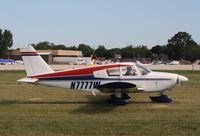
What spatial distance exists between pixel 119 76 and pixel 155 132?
237 inches

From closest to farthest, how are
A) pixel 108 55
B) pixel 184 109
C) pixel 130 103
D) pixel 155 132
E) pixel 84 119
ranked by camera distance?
Result: pixel 155 132 → pixel 84 119 → pixel 184 109 → pixel 130 103 → pixel 108 55

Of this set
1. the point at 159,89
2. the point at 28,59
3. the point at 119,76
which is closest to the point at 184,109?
the point at 159,89

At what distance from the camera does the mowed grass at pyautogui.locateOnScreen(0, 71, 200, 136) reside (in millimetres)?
9102

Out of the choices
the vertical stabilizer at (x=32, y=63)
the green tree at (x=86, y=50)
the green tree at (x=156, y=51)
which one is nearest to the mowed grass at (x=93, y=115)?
the vertical stabilizer at (x=32, y=63)

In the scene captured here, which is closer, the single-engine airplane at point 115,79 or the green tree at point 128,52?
the single-engine airplane at point 115,79

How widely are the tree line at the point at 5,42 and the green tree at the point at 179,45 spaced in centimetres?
6654

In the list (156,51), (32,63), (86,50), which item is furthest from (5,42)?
(32,63)

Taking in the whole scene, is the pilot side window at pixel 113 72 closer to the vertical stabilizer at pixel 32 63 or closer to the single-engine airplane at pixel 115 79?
the single-engine airplane at pixel 115 79

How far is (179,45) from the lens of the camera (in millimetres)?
154625

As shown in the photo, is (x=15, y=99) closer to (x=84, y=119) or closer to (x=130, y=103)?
(x=130, y=103)

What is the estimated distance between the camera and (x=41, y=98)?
16.9 metres

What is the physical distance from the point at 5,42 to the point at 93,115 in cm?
14591

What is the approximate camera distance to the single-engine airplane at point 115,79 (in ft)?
48.0

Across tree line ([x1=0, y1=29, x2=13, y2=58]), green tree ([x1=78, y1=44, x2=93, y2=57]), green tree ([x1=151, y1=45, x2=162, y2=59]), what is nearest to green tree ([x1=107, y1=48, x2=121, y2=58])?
green tree ([x1=151, y1=45, x2=162, y2=59])
